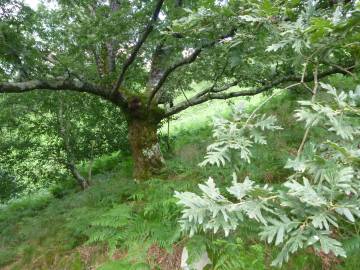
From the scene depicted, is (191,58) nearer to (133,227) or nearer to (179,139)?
(133,227)

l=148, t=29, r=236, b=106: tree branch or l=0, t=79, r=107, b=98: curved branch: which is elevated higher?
l=0, t=79, r=107, b=98: curved branch

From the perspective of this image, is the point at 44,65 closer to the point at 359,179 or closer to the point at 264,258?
the point at 264,258

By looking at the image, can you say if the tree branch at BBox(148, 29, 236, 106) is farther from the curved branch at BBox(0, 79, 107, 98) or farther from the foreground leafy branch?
the foreground leafy branch

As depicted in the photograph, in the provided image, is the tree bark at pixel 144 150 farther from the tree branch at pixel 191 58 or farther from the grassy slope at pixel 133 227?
the tree branch at pixel 191 58

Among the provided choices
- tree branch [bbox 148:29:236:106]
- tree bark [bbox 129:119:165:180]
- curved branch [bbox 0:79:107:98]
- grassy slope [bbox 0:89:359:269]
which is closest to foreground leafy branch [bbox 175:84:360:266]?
grassy slope [bbox 0:89:359:269]

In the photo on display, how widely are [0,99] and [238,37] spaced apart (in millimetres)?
8024

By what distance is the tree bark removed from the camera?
23.5 feet

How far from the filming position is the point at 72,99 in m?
9.36

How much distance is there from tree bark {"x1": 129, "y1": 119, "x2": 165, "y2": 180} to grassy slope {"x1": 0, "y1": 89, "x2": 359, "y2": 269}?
25cm

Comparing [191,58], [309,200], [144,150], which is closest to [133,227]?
[144,150]

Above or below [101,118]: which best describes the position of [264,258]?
below

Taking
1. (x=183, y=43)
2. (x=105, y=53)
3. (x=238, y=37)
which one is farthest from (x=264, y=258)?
(x=105, y=53)

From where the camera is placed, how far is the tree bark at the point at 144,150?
716 centimetres

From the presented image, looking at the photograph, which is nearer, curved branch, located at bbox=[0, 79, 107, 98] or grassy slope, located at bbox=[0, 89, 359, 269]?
grassy slope, located at bbox=[0, 89, 359, 269]
